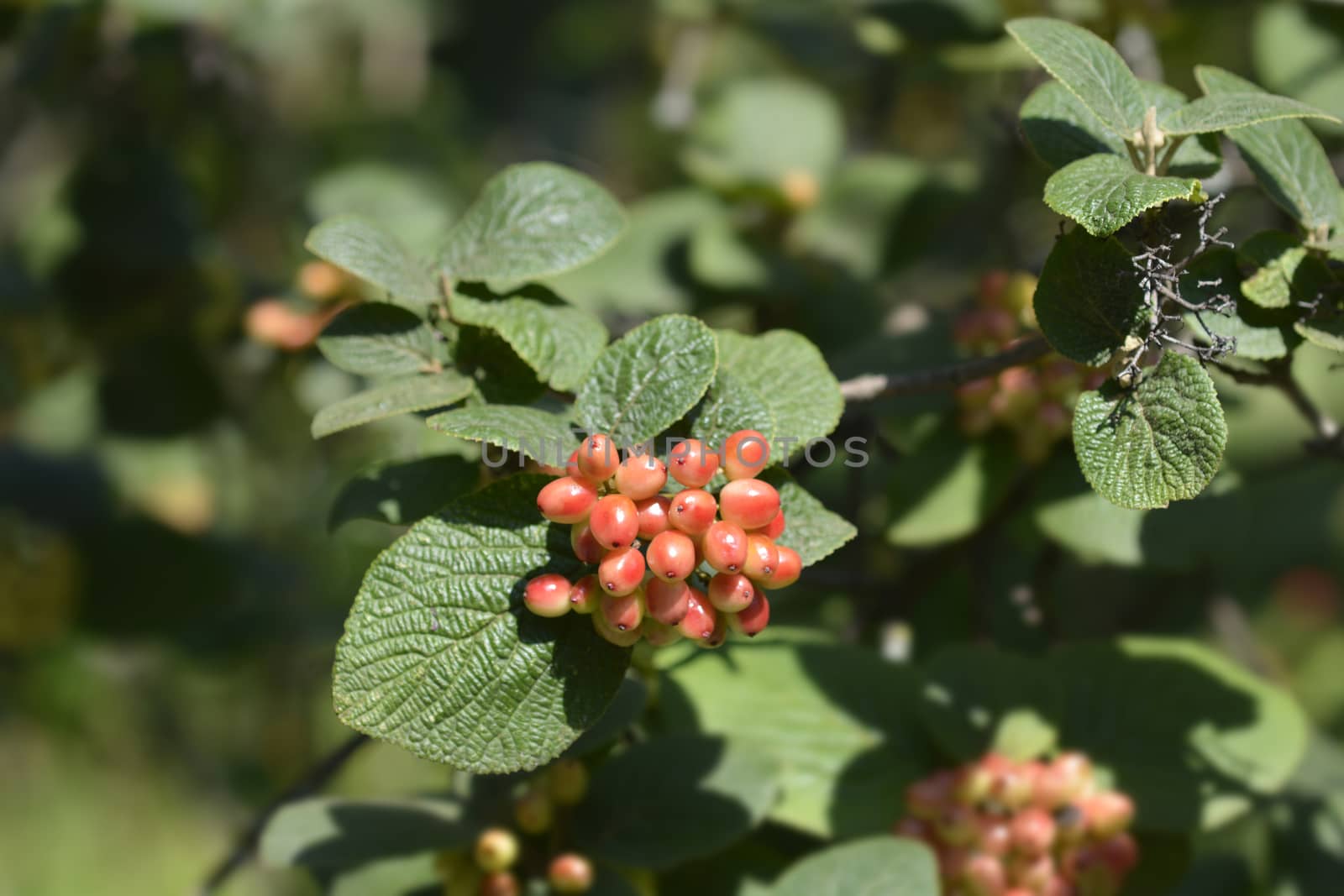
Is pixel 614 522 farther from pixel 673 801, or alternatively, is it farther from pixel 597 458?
pixel 673 801

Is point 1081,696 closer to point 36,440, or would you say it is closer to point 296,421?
point 296,421

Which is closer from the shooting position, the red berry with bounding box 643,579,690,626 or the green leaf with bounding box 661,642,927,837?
the red berry with bounding box 643,579,690,626

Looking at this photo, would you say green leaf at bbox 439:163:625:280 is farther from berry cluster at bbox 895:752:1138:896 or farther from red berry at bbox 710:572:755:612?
berry cluster at bbox 895:752:1138:896

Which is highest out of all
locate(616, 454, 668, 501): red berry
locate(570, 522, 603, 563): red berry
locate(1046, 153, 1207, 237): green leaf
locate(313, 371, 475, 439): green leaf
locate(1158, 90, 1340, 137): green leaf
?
locate(1158, 90, 1340, 137): green leaf

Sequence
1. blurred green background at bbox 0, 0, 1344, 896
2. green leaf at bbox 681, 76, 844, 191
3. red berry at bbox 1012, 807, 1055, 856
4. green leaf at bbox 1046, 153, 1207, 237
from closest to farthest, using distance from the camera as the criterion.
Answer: green leaf at bbox 1046, 153, 1207, 237 → red berry at bbox 1012, 807, 1055, 856 → blurred green background at bbox 0, 0, 1344, 896 → green leaf at bbox 681, 76, 844, 191

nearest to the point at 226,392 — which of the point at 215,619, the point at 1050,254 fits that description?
the point at 215,619

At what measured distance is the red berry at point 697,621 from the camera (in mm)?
786

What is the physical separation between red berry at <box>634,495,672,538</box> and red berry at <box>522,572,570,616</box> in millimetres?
65

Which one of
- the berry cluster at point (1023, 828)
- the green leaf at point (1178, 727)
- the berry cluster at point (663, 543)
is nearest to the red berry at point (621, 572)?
the berry cluster at point (663, 543)

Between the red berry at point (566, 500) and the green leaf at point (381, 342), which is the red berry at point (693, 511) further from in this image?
the green leaf at point (381, 342)

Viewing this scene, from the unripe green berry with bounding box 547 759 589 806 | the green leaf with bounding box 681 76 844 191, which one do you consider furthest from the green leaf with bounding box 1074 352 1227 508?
the green leaf with bounding box 681 76 844 191

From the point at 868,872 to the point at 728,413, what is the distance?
0.48m

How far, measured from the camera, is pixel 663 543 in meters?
0.76

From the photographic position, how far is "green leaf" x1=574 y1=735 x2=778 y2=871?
108cm
